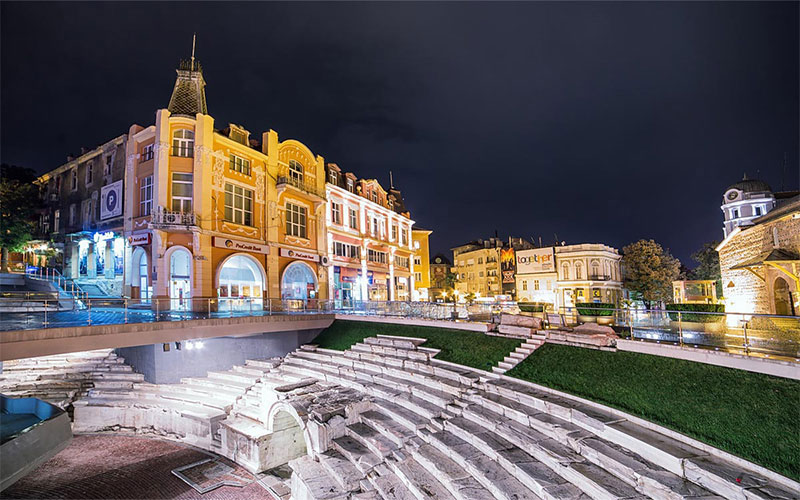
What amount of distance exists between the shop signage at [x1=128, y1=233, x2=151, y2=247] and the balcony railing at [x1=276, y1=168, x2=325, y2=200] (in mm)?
9550

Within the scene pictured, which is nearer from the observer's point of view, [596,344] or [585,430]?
[585,430]

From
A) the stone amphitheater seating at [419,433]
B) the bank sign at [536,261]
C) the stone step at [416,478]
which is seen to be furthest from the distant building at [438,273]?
the stone step at [416,478]

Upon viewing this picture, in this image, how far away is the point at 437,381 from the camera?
1314 cm

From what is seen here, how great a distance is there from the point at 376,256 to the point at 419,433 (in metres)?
31.3

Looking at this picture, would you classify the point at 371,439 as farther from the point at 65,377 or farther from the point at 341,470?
the point at 65,377

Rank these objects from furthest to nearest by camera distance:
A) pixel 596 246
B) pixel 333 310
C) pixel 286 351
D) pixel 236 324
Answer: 1. pixel 596 246
2. pixel 333 310
3. pixel 286 351
4. pixel 236 324

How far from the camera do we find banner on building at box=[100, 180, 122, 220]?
27312 mm

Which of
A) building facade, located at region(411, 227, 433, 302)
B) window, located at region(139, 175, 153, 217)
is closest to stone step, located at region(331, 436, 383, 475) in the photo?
window, located at region(139, 175, 153, 217)

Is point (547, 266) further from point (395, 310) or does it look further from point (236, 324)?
point (236, 324)

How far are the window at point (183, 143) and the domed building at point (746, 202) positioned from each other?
163 feet

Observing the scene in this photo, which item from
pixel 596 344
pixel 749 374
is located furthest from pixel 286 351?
pixel 749 374

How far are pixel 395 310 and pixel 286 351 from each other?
6517mm

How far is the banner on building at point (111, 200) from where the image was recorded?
2731cm

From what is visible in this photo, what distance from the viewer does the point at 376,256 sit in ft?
135
